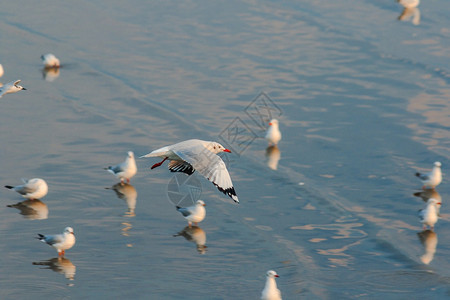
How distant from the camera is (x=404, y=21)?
34156mm

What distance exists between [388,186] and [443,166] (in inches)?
89.9

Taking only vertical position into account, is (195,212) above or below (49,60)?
below

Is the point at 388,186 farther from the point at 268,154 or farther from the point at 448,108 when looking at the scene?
the point at 448,108

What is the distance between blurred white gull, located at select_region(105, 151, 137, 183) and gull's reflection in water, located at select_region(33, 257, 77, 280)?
367 centimetres

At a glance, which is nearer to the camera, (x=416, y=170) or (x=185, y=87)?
(x=416, y=170)

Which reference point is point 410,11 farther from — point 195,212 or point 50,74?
point 195,212

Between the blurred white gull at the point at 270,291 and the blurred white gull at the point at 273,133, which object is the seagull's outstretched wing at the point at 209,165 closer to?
the blurred white gull at the point at 270,291

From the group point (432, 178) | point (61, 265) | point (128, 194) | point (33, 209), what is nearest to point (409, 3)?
point (432, 178)

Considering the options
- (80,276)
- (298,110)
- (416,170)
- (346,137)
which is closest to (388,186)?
(416,170)

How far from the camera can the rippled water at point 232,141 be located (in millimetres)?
16328

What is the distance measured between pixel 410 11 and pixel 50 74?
17.1 meters

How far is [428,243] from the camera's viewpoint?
18.0 meters

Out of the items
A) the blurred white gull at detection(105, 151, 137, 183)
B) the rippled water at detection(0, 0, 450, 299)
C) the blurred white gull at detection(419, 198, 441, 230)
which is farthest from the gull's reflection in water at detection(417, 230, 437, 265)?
the blurred white gull at detection(105, 151, 137, 183)

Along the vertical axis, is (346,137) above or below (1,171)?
above
